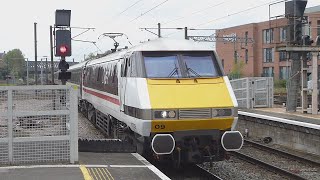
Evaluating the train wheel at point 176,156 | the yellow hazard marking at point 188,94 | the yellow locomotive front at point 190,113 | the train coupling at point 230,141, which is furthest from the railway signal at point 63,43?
the train coupling at point 230,141

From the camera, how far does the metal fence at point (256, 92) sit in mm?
20781

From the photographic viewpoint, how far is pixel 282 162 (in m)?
12.5

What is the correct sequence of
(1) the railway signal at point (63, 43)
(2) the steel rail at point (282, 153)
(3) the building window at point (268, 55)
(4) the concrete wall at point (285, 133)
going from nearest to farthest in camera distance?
1. (2) the steel rail at point (282, 153)
2. (4) the concrete wall at point (285, 133)
3. (1) the railway signal at point (63, 43)
4. (3) the building window at point (268, 55)

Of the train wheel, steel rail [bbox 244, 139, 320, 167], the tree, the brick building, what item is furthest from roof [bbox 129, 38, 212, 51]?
the tree

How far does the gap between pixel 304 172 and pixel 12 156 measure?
22.8 feet

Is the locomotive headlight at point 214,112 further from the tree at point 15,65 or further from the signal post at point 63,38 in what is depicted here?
the tree at point 15,65

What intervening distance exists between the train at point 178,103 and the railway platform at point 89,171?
26.3 inches

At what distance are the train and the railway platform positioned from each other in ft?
2.19

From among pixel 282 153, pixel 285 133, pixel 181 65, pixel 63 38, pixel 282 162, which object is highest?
pixel 63 38

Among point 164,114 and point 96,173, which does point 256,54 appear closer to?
point 164,114

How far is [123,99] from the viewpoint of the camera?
33.8ft

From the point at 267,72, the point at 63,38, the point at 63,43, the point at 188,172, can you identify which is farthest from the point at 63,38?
the point at 267,72

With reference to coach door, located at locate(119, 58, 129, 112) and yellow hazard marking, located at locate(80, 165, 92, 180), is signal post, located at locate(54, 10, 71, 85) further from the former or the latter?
yellow hazard marking, located at locate(80, 165, 92, 180)

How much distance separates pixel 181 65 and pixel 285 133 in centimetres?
684
